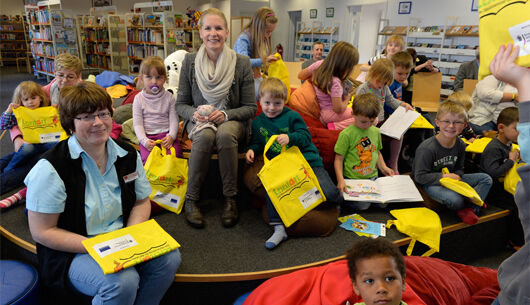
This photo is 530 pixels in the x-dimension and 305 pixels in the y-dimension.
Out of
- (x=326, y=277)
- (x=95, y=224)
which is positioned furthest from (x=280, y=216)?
(x=95, y=224)

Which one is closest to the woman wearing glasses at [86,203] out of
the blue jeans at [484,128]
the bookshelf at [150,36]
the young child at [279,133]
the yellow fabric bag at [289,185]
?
the yellow fabric bag at [289,185]

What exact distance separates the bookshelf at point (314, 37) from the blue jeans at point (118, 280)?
9.27 meters

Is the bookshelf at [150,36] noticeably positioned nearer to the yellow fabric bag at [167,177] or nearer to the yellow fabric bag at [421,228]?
the yellow fabric bag at [167,177]

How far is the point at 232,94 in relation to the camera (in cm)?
255

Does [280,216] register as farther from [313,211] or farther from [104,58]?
[104,58]

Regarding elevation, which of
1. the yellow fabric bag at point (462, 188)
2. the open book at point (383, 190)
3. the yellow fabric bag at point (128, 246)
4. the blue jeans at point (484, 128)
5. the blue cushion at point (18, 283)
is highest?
the blue jeans at point (484, 128)

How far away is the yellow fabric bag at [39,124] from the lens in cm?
277

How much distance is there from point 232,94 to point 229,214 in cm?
88

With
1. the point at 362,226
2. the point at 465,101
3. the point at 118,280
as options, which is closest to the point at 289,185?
the point at 362,226

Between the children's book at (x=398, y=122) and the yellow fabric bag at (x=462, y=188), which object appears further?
the children's book at (x=398, y=122)

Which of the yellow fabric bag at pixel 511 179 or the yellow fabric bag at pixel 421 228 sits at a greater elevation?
the yellow fabric bag at pixel 511 179

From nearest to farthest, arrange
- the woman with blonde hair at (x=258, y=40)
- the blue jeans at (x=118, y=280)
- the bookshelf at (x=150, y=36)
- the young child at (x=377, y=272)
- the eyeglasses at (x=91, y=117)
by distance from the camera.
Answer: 1. the young child at (x=377, y=272)
2. the blue jeans at (x=118, y=280)
3. the eyeglasses at (x=91, y=117)
4. the woman with blonde hair at (x=258, y=40)
5. the bookshelf at (x=150, y=36)

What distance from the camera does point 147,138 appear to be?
8.25 feet

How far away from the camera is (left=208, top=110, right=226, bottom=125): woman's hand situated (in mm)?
2365
